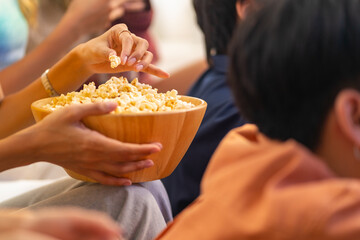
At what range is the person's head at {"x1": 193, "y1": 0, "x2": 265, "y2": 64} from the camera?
133 cm

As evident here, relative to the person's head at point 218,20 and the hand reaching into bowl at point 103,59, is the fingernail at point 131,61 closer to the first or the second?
the hand reaching into bowl at point 103,59

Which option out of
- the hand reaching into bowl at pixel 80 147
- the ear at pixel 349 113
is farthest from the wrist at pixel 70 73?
the ear at pixel 349 113

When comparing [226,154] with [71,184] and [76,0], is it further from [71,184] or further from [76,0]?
[76,0]

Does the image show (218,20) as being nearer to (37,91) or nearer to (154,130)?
(37,91)

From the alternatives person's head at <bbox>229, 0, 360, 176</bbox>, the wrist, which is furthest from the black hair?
the wrist

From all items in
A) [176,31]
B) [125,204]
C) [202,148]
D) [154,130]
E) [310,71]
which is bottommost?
[176,31]

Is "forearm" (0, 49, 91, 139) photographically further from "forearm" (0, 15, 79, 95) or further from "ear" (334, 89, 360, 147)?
"ear" (334, 89, 360, 147)

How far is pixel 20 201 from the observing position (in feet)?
3.20

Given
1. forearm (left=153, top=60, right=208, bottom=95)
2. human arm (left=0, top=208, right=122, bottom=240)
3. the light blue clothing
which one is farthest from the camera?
forearm (left=153, top=60, right=208, bottom=95)

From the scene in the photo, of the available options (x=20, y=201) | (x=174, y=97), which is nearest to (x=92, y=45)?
(x=174, y=97)

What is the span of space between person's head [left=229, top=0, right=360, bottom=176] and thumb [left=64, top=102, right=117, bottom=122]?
9.9 inches

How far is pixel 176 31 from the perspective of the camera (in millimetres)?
3268

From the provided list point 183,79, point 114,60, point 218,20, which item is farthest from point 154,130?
point 183,79

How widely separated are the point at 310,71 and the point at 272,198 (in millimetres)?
161
